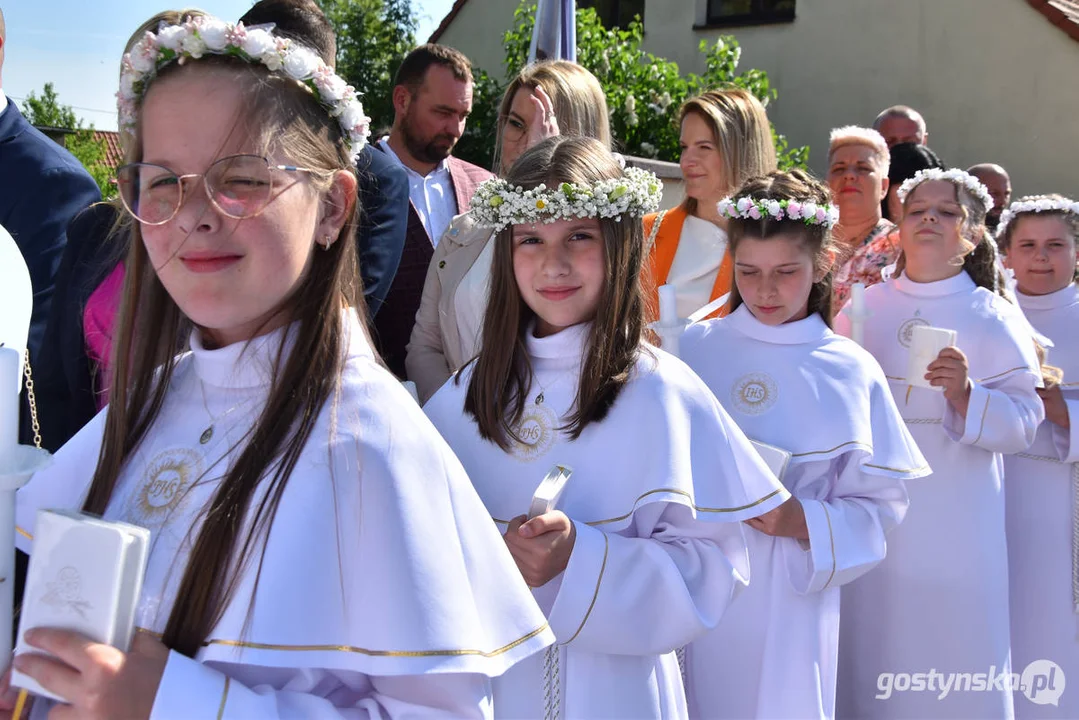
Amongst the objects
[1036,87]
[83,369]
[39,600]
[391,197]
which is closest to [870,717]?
[391,197]

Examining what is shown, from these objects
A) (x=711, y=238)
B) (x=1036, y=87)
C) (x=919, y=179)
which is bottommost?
(x=711, y=238)

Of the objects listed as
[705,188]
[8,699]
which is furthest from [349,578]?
[705,188]

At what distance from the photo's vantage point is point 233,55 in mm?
1730

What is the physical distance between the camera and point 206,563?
1524 mm

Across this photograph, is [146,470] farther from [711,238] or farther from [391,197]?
[711,238]

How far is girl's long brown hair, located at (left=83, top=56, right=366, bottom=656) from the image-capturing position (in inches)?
60.1

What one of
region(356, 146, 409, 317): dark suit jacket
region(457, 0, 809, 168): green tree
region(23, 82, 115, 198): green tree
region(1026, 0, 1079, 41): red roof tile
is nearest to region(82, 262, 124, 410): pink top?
region(356, 146, 409, 317): dark suit jacket

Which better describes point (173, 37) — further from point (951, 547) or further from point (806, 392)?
point (951, 547)

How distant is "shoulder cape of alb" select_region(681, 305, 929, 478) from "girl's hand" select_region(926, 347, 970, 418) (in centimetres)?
55

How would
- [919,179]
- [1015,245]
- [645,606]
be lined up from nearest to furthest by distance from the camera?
[645,606] < [919,179] < [1015,245]

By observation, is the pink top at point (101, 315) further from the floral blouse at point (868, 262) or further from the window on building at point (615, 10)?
the window on building at point (615, 10)

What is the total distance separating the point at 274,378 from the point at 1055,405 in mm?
3942

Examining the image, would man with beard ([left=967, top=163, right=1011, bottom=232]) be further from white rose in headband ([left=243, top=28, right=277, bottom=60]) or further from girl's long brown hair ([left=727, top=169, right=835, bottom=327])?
white rose in headband ([left=243, top=28, right=277, bottom=60])

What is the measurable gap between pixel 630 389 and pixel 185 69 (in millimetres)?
1400
